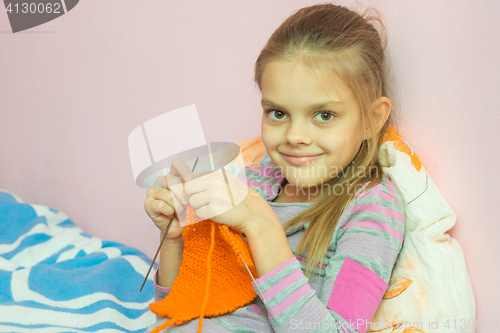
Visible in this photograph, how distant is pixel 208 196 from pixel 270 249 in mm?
121

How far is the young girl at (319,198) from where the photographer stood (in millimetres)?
582

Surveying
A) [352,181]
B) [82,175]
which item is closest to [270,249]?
[352,181]

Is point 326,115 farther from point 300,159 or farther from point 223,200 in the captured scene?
point 223,200

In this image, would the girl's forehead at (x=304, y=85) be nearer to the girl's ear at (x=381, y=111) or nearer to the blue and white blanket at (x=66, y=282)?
the girl's ear at (x=381, y=111)

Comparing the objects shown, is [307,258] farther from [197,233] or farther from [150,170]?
[150,170]

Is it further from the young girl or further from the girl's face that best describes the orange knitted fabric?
the girl's face

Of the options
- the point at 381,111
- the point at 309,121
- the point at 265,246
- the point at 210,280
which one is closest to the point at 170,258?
the point at 210,280

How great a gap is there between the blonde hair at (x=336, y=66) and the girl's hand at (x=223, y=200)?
13cm

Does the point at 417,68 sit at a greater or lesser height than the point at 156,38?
lesser

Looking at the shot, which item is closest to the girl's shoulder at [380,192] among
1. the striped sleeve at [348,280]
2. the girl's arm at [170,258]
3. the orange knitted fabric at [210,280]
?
the striped sleeve at [348,280]

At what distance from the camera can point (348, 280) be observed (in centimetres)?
59

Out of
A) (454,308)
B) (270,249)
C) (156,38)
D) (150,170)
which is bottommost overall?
(454,308)

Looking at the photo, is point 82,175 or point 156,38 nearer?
point 156,38

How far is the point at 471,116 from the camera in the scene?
0.64 metres
